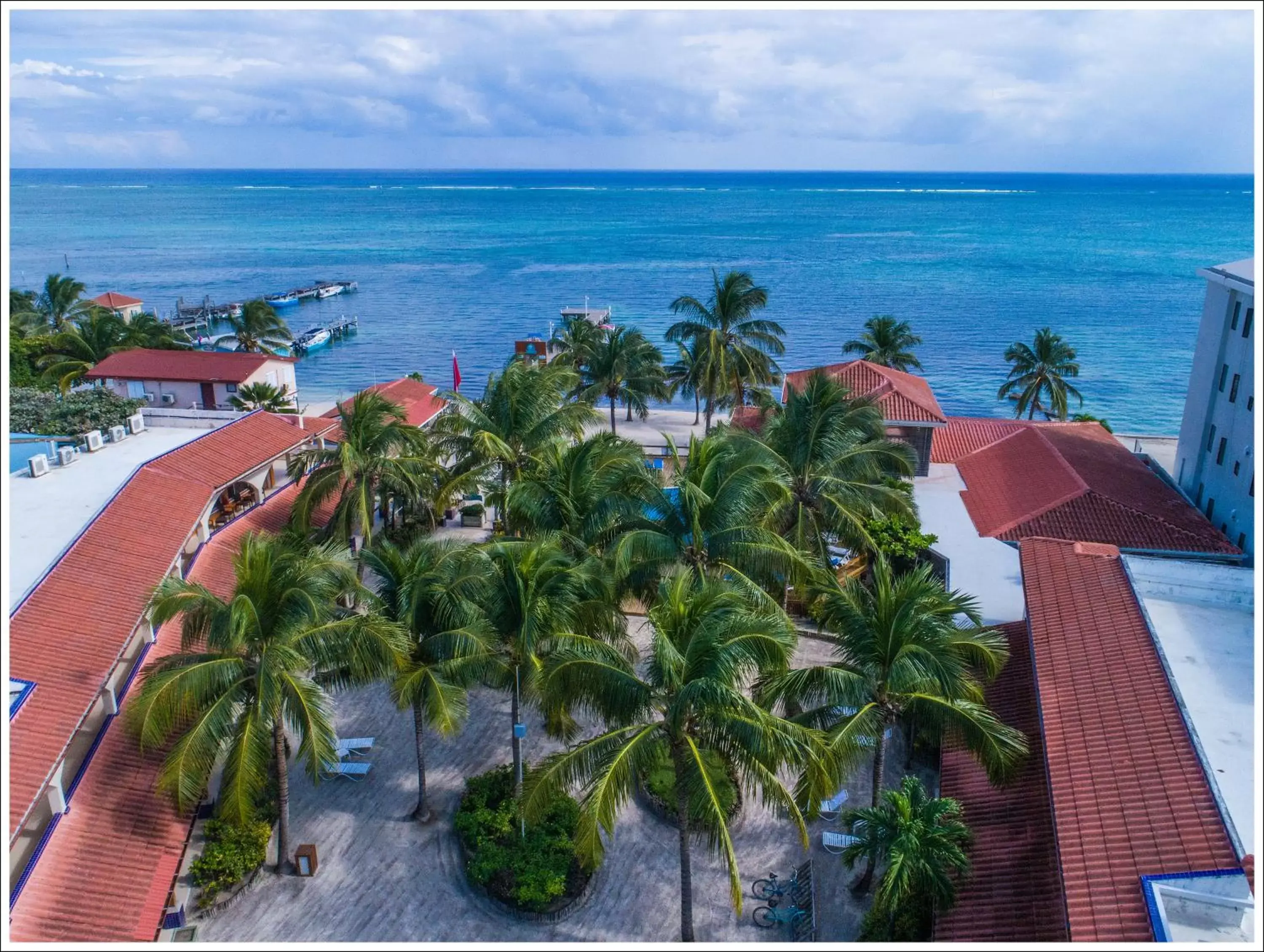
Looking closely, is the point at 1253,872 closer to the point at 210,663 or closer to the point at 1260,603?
the point at 1260,603

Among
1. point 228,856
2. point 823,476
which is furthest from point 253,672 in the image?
point 823,476

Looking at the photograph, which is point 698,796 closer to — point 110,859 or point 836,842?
point 836,842

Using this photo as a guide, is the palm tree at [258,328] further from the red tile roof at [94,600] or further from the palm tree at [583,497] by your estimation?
the palm tree at [583,497]

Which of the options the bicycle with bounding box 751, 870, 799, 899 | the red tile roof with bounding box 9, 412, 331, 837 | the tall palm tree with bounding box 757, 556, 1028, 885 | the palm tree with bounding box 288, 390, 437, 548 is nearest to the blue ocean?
the palm tree with bounding box 288, 390, 437, 548

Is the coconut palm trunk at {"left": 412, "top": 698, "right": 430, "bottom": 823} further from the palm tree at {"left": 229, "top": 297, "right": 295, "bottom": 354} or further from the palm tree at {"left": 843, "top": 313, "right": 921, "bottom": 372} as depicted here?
the palm tree at {"left": 229, "top": 297, "right": 295, "bottom": 354}

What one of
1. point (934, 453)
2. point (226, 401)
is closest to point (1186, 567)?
point (934, 453)
